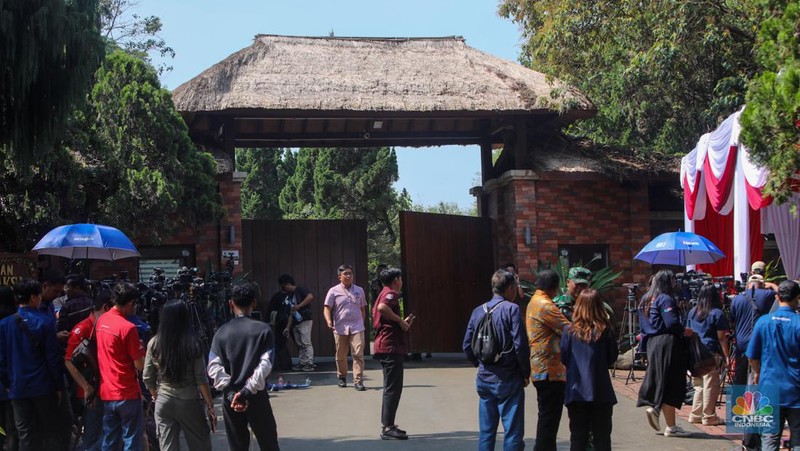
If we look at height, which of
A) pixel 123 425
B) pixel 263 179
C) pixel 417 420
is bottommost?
pixel 417 420

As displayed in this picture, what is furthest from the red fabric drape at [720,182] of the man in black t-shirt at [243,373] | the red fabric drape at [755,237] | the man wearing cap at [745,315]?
the man in black t-shirt at [243,373]

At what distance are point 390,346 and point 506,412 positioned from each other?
2.34 m

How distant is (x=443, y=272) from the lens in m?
16.1

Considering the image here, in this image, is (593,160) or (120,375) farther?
(593,160)

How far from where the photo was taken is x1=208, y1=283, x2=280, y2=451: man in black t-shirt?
21.0 feet

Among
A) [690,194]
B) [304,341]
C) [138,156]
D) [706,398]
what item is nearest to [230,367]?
[706,398]

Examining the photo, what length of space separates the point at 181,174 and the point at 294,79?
2.95 m

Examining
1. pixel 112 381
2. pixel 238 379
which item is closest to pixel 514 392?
pixel 238 379

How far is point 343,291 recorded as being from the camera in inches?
495

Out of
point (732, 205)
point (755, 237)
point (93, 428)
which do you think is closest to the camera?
point (93, 428)

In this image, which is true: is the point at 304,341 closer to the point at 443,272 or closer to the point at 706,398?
the point at 443,272

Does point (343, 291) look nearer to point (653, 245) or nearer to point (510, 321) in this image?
point (653, 245)

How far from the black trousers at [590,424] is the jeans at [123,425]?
3218 millimetres

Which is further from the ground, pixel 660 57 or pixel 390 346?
pixel 660 57
